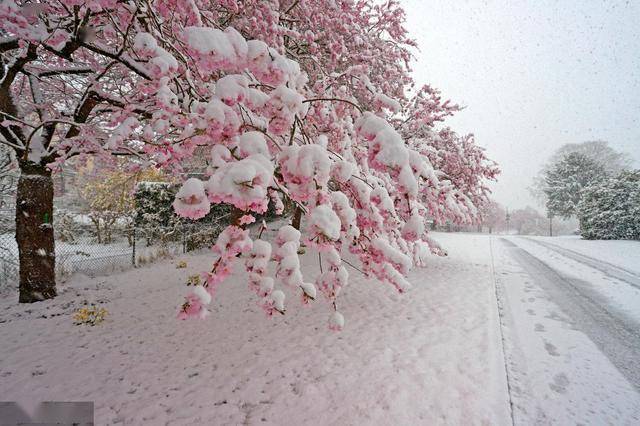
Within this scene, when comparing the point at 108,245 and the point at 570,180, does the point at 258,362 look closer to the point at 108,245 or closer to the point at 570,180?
the point at 108,245

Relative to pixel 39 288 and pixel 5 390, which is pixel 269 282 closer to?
pixel 5 390

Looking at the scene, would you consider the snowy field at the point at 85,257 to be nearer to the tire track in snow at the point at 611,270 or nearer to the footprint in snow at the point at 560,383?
the footprint in snow at the point at 560,383

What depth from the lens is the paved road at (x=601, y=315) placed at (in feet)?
14.5

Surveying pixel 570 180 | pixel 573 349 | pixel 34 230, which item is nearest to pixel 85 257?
pixel 34 230

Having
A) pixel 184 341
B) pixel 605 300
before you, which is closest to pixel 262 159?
pixel 184 341

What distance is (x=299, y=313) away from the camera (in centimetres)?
586

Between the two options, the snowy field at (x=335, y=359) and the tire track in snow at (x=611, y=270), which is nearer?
the snowy field at (x=335, y=359)

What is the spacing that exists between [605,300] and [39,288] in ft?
37.2

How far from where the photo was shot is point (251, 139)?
1.54m

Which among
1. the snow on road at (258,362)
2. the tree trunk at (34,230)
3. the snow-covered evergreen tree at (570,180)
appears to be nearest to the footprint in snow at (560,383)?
the snow on road at (258,362)

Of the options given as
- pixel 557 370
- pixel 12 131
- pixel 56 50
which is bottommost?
pixel 557 370

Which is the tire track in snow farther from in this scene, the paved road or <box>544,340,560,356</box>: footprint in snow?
<box>544,340,560,356</box>: footprint in snow

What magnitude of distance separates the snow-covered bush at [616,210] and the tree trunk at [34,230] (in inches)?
1144

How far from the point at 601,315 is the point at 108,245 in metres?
14.6
